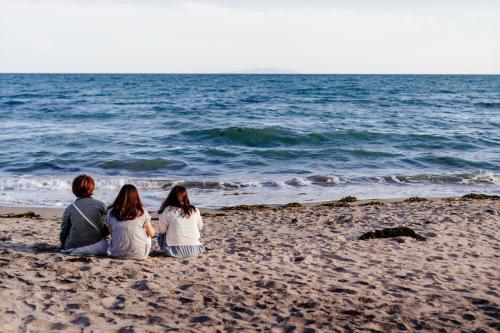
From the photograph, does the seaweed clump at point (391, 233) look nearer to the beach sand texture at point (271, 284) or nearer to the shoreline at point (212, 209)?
the beach sand texture at point (271, 284)

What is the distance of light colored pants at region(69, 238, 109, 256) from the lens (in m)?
7.03

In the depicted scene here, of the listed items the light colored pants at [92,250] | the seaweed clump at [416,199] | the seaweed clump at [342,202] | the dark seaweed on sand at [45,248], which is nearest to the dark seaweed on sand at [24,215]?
the dark seaweed on sand at [45,248]

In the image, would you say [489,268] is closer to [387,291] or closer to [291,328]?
[387,291]

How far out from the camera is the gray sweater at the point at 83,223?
695 centimetres

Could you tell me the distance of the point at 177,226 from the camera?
7.11 metres

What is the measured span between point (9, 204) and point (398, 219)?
347 inches

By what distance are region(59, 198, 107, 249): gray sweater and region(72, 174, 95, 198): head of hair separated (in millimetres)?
83

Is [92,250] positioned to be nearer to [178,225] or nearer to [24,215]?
[178,225]

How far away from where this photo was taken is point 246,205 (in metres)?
11.8

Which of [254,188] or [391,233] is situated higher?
[391,233]

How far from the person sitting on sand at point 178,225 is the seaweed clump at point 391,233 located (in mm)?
2831

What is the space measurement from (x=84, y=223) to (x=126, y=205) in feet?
Result: 2.34

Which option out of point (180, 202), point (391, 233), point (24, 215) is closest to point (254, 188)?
point (24, 215)

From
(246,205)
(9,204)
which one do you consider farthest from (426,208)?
(9,204)
